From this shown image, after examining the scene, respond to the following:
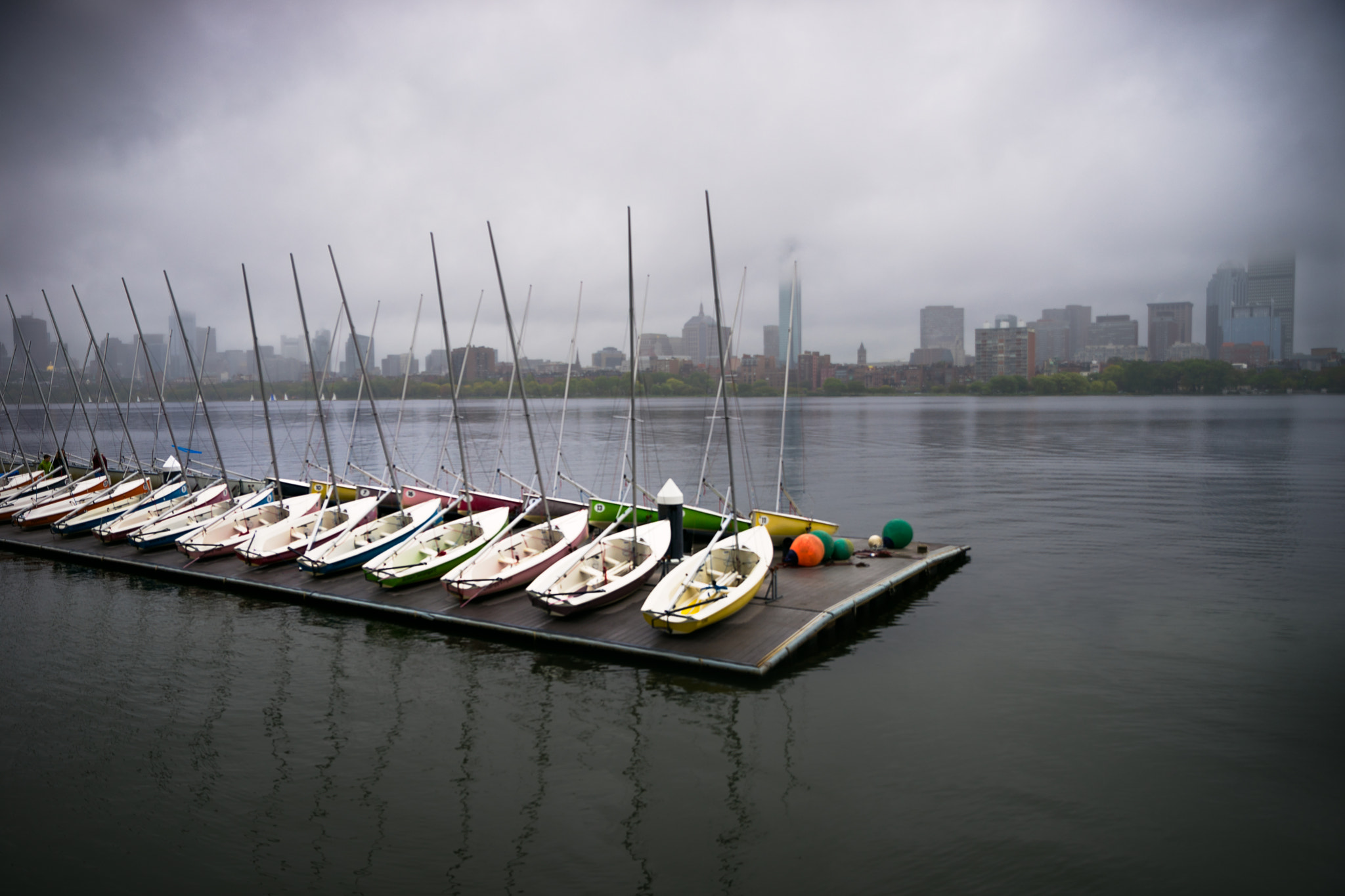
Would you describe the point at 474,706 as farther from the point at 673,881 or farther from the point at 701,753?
the point at 673,881

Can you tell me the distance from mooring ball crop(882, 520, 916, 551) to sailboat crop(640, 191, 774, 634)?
648cm

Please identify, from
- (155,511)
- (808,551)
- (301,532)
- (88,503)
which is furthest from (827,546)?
(88,503)

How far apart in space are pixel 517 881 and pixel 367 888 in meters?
1.92

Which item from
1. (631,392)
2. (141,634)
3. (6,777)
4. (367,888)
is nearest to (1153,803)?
(367,888)

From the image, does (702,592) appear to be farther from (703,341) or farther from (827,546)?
(703,341)

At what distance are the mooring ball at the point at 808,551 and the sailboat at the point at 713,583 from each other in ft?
8.42

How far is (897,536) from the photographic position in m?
25.4

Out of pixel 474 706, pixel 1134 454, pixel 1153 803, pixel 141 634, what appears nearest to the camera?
pixel 1153 803

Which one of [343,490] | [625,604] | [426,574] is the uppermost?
[343,490]

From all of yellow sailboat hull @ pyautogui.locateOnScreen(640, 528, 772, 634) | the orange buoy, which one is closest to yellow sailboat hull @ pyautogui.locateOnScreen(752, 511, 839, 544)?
the orange buoy

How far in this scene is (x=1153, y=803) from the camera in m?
11.9

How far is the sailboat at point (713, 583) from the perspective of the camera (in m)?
16.9

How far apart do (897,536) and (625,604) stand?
34.3 ft

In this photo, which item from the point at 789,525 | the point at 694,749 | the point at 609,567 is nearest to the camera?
the point at 694,749
